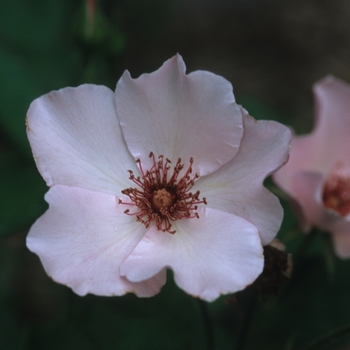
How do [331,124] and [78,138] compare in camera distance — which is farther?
[331,124]

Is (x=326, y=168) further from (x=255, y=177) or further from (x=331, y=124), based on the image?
(x=255, y=177)

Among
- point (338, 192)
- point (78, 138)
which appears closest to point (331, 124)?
point (338, 192)

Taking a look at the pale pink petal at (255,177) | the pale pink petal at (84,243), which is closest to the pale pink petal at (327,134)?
the pale pink petal at (255,177)

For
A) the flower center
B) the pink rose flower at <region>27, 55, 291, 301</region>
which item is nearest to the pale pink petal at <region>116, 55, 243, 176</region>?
the pink rose flower at <region>27, 55, 291, 301</region>

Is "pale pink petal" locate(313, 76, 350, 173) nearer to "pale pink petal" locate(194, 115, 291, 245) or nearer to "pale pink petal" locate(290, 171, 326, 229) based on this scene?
"pale pink petal" locate(290, 171, 326, 229)

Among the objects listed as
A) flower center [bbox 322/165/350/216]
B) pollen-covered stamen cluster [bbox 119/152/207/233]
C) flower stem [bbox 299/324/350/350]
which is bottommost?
flower stem [bbox 299/324/350/350]

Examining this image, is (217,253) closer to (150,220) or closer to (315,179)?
(150,220)

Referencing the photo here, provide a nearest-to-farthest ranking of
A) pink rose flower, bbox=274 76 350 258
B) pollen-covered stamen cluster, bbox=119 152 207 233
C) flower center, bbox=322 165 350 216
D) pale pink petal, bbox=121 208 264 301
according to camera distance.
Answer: pale pink petal, bbox=121 208 264 301 < pollen-covered stamen cluster, bbox=119 152 207 233 < pink rose flower, bbox=274 76 350 258 < flower center, bbox=322 165 350 216

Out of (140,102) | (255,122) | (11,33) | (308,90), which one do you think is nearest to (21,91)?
(11,33)
